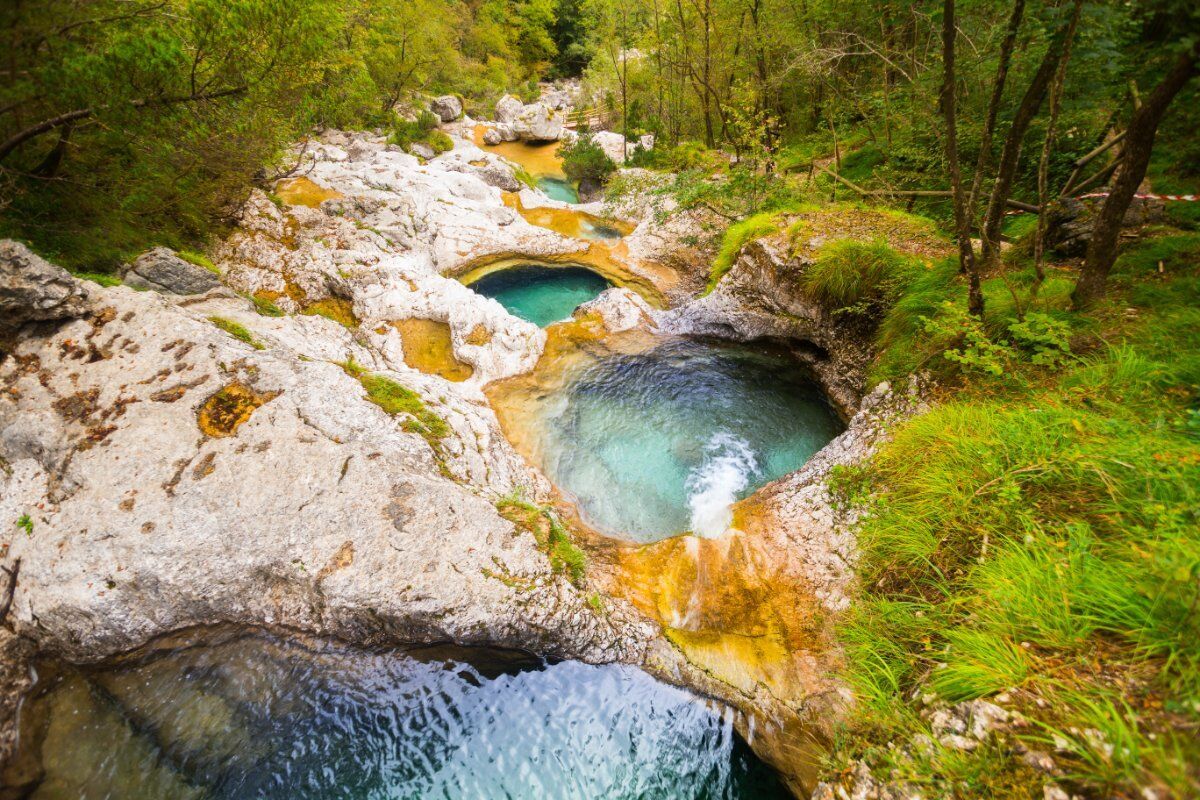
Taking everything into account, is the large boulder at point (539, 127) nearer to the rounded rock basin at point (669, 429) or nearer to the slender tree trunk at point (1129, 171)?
the rounded rock basin at point (669, 429)

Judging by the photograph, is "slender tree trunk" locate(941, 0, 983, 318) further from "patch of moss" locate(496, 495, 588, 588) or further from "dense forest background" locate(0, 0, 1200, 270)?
"patch of moss" locate(496, 495, 588, 588)

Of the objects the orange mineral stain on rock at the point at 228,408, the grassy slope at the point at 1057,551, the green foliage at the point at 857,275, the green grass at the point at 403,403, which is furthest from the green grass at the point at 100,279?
the green foliage at the point at 857,275

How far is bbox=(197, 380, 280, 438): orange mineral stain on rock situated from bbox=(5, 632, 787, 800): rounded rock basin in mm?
2455

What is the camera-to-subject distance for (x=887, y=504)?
4.93m

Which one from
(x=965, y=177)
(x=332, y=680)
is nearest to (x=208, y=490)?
(x=332, y=680)

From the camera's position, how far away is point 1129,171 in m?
4.07

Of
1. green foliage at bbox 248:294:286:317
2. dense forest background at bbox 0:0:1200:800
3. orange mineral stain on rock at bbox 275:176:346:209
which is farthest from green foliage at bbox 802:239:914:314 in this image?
orange mineral stain on rock at bbox 275:176:346:209

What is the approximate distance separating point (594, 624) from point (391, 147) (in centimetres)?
2526

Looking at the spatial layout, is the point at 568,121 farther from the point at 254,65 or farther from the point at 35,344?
the point at 35,344

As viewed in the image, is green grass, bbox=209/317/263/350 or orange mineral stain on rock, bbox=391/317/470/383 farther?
orange mineral stain on rock, bbox=391/317/470/383

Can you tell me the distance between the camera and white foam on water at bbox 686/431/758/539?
7132mm

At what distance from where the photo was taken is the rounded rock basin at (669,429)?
7.70m

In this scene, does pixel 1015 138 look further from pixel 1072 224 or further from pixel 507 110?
pixel 507 110

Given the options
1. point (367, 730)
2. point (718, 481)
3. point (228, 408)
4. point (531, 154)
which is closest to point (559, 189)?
point (531, 154)
